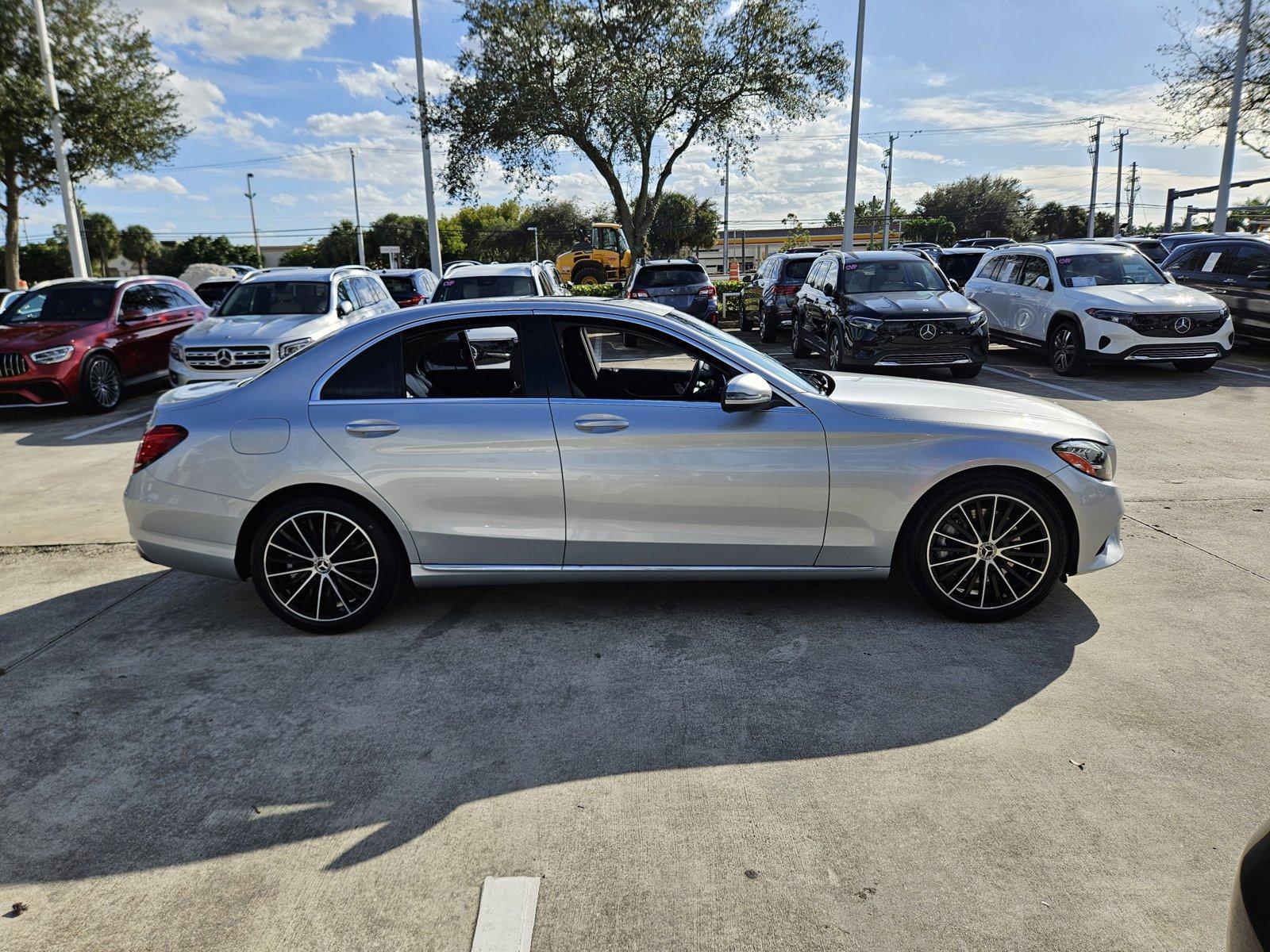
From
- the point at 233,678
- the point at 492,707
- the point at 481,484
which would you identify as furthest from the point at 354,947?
the point at 481,484

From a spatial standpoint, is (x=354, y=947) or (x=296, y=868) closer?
(x=354, y=947)

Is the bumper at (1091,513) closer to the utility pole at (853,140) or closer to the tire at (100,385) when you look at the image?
the tire at (100,385)

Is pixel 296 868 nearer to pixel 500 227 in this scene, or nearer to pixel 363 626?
pixel 363 626

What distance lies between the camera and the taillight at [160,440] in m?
4.50

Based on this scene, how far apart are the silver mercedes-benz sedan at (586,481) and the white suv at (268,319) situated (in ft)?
19.2

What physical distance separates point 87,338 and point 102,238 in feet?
186

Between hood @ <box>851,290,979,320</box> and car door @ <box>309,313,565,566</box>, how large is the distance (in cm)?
865

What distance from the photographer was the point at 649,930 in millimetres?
2502

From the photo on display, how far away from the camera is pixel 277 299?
12.1m

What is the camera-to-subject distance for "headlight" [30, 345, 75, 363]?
1109cm

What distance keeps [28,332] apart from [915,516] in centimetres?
1161

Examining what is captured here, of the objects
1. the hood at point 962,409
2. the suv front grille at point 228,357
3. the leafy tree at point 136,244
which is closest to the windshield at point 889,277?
the suv front grille at point 228,357

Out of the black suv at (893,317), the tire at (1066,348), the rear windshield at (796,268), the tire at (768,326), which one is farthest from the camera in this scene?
the rear windshield at (796,268)

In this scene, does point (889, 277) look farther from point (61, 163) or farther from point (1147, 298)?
point (61, 163)
